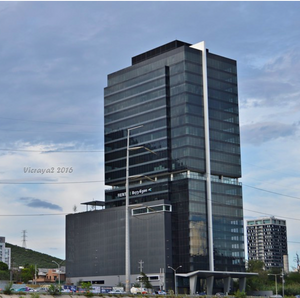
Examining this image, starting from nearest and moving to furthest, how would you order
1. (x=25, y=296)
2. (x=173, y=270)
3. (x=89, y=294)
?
(x=25, y=296)
(x=89, y=294)
(x=173, y=270)

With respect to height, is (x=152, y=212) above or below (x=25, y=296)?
above

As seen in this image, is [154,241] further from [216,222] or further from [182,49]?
[182,49]

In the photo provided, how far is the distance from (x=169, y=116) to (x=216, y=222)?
3762cm

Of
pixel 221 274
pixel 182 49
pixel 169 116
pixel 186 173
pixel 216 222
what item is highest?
pixel 182 49

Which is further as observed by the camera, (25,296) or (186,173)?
(186,173)

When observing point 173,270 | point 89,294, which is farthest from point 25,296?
point 173,270

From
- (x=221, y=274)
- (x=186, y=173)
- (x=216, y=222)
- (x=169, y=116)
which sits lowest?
(x=221, y=274)

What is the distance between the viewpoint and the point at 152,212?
641 feet

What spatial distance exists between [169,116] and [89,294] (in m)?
135

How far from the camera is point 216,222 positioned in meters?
196

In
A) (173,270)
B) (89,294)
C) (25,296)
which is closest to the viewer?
(25,296)

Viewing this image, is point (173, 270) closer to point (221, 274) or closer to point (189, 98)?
point (221, 274)

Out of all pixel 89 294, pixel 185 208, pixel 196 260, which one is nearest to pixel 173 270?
pixel 196 260

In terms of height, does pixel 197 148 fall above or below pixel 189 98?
below
